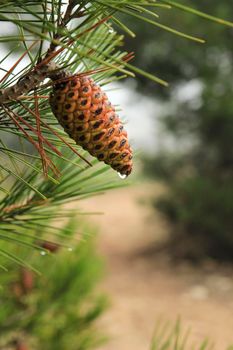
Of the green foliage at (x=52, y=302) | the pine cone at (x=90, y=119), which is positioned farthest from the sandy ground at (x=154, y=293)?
the pine cone at (x=90, y=119)

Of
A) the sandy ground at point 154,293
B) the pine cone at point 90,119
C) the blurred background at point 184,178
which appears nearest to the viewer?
the pine cone at point 90,119

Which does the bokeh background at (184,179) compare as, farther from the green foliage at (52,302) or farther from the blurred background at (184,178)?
the green foliage at (52,302)

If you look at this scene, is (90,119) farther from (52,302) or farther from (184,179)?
(184,179)

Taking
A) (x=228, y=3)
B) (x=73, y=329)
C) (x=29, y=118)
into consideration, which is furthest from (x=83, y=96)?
(x=228, y=3)

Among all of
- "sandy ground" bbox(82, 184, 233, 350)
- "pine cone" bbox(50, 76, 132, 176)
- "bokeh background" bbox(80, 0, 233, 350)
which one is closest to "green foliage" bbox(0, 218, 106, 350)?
"pine cone" bbox(50, 76, 132, 176)

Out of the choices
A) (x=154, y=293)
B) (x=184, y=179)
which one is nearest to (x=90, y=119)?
(x=154, y=293)

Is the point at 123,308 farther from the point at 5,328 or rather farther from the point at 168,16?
the point at 5,328

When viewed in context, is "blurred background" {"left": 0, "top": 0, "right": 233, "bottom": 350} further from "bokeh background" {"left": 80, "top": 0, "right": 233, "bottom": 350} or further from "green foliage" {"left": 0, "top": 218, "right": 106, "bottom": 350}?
"green foliage" {"left": 0, "top": 218, "right": 106, "bottom": 350}
